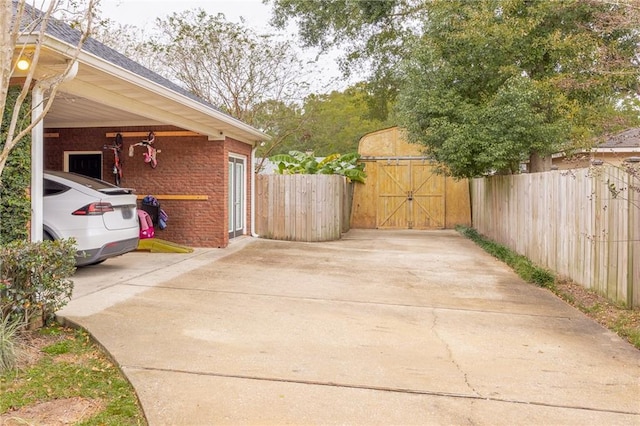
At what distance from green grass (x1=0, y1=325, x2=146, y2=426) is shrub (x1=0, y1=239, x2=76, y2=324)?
14.9 inches

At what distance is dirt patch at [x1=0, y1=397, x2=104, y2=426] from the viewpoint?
118 inches

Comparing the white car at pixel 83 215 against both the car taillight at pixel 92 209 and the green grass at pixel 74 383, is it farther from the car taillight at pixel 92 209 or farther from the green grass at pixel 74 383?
the green grass at pixel 74 383

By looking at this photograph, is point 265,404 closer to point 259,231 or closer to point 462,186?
point 259,231

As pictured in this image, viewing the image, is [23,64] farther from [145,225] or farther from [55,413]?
[145,225]

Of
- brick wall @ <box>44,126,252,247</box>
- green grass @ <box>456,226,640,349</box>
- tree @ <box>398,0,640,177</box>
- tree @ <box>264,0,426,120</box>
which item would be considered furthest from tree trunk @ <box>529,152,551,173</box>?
brick wall @ <box>44,126,252,247</box>

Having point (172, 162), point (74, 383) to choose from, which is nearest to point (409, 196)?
point (172, 162)

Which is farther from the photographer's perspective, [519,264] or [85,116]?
[85,116]

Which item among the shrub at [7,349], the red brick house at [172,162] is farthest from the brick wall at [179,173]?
the shrub at [7,349]

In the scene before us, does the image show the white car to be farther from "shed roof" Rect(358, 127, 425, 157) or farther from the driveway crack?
"shed roof" Rect(358, 127, 425, 157)

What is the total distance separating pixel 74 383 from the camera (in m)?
3.55

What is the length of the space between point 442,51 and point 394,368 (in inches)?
349

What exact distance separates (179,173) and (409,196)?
352 inches

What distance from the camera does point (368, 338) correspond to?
15.6ft

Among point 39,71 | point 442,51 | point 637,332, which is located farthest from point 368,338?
point 442,51
